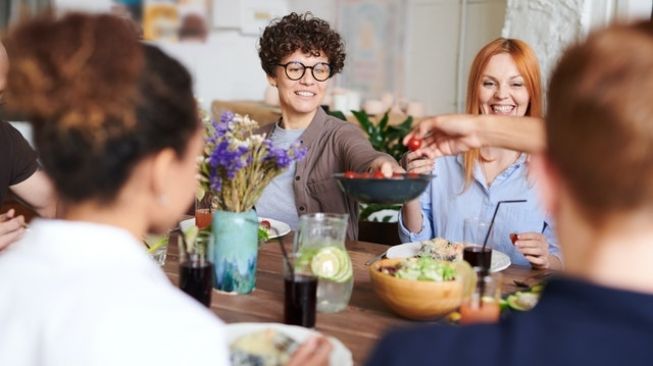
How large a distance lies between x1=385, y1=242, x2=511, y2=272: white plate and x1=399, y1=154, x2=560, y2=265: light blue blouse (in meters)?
0.27

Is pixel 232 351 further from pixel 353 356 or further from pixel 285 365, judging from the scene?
pixel 353 356

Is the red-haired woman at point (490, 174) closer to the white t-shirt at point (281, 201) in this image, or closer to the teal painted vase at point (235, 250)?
the white t-shirt at point (281, 201)

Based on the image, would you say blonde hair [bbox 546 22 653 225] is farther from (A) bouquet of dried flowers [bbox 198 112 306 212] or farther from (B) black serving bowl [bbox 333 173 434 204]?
(A) bouquet of dried flowers [bbox 198 112 306 212]

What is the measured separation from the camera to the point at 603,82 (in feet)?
2.43

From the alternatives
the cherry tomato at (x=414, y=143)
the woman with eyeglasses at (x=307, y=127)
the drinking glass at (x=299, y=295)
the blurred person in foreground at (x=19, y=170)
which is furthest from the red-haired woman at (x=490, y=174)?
the blurred person in foreground at (x=19, y=170)

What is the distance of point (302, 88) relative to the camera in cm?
266

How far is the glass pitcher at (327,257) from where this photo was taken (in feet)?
5.34

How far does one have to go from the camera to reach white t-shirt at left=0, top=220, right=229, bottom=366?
92 cm

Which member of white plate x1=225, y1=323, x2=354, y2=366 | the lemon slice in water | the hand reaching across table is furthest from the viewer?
the hand reaching across table

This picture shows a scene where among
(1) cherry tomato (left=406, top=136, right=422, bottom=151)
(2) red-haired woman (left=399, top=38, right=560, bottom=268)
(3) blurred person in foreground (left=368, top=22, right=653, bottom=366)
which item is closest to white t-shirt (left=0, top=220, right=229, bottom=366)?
(3) blurred person in foreground (left=368, top=22, right=653, bottom=366)

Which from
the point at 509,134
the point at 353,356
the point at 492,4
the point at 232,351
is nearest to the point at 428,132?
the point at 509,134

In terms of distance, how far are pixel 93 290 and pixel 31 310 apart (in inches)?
3.3

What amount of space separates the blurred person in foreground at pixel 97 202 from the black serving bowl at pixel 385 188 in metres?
0.57

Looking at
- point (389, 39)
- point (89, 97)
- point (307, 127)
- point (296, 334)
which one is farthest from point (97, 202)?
point (389, 39)
